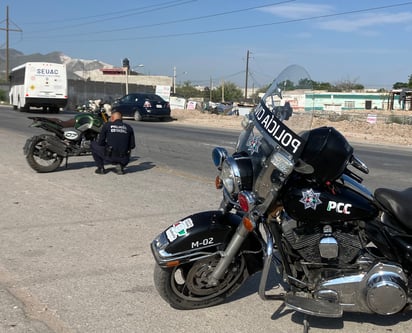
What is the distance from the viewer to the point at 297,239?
3582 mm

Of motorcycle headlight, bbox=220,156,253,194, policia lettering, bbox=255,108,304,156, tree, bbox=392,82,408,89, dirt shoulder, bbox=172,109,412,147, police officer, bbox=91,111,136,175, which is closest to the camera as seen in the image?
policia lettering, bbox=255,108,304,156

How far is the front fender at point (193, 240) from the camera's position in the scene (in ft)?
12.4

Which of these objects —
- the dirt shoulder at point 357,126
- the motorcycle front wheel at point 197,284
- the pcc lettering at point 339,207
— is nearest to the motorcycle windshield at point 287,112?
the pcc lettering at point 339,207

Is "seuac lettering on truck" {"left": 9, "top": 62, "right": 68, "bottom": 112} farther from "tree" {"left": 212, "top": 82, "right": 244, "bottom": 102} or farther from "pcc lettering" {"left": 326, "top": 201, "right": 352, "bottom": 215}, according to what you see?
"tree" {"left": 212, "top": 82, "right": 244, "bottom": 102}

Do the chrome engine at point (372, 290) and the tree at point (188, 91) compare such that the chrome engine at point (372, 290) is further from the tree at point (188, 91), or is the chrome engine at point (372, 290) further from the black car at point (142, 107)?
Answer: the tree at point (188, 91)

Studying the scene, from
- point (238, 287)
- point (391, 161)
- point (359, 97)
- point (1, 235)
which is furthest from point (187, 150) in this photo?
point (359, 97)

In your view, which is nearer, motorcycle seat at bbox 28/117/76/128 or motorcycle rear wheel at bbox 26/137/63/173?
motorcycle rear wheel at bbox 26/137/63/173

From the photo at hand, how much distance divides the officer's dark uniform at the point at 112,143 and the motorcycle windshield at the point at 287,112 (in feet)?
20.8

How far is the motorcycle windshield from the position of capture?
3.33 m

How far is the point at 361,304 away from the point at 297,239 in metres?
0.61

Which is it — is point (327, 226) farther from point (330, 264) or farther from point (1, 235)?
point (1, 235)

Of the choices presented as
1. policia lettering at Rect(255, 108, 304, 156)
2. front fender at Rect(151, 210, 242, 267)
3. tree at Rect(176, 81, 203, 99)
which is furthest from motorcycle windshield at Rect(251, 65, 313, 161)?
tree at Rect(176, 81, 203, 99)

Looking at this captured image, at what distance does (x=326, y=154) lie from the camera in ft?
11.2

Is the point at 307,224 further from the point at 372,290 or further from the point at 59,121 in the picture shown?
the point at 59,121
